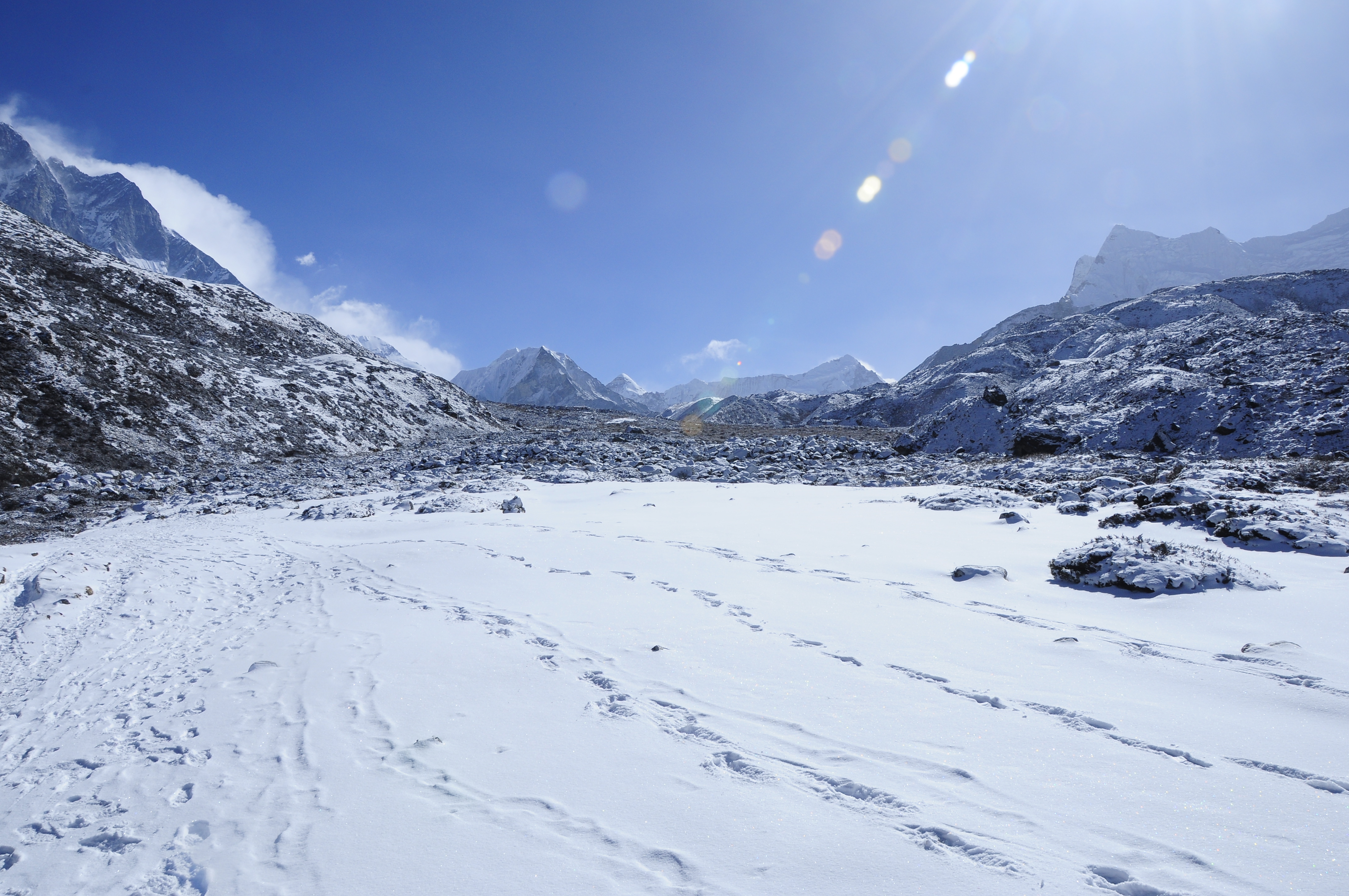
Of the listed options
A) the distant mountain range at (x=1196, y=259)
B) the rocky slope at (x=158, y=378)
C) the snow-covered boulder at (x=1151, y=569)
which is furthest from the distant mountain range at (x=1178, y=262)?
the snow-covered boulder at (x=1151, y=569)

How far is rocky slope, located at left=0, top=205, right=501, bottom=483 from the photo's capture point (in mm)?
22047

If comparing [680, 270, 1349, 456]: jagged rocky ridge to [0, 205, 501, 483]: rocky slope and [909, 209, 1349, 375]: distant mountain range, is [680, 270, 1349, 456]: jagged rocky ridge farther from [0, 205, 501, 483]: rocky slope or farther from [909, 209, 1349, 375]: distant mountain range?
[909, 209, 1349, 375]: distant mountain range

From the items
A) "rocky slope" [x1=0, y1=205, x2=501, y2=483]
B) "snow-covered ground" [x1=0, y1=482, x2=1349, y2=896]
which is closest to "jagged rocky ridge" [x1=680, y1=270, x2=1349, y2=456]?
"snow-covered ground" [x1=0, y1=482, x2=1349, y2=896]

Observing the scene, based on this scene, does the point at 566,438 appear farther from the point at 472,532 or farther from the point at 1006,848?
the point at 1006,848

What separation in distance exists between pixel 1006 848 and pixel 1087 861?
34 cm

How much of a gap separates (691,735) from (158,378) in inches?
1451

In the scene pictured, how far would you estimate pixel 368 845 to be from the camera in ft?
9.70

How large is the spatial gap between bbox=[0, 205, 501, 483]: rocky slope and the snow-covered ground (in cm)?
1912

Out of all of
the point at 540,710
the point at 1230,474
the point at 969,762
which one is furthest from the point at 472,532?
the point at 1230,474

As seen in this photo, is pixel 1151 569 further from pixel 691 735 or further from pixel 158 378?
pixel 158 378

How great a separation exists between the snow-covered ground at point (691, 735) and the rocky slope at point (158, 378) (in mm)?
19122

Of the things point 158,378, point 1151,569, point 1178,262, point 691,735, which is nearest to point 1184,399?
point 1151,569

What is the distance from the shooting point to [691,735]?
4.05 m

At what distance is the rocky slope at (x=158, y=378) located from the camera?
72.3ft
